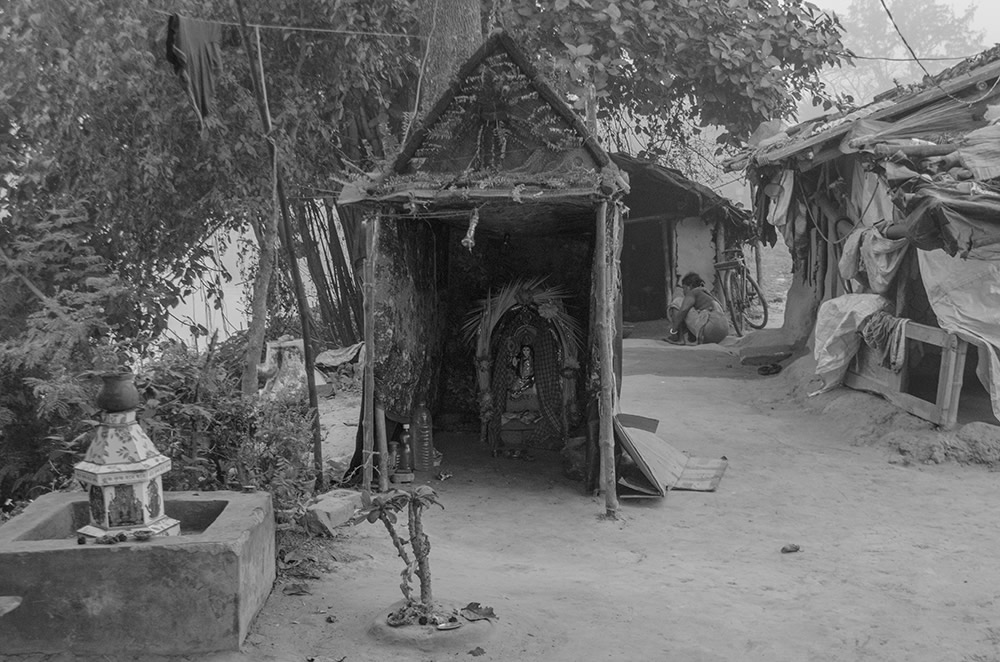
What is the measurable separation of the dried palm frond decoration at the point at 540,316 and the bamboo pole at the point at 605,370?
899mm

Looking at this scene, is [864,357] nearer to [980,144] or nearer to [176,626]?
[980,144]

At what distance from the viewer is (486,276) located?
816 cm

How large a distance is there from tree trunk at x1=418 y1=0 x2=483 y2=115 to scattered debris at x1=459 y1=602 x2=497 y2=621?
555cm

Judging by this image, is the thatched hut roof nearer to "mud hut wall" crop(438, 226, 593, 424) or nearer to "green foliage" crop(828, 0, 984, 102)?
"mud hut wall" crop(438, 226, 593, 424)

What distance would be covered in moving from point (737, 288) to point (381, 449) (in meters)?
11.8

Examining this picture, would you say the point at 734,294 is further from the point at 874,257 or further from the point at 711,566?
the point at 711,566

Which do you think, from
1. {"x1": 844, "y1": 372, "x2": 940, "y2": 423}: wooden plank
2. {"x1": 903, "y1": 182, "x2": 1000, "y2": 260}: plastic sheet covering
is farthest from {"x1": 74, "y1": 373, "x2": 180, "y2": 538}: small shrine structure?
{"x1": 844, "y1": 372, "x2": 940, "y2": 423}: wooden plank

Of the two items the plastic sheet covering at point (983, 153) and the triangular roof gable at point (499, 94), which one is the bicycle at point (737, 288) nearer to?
the plastic sheet covering at point (983, 153)

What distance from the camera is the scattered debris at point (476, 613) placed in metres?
4.03

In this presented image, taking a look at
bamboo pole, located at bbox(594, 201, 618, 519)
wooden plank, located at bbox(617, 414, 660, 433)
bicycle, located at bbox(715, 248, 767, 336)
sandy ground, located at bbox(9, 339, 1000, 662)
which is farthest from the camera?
bicycle, located at bbox(715, 248, 767, 336)

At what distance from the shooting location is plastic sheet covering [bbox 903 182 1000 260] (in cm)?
673

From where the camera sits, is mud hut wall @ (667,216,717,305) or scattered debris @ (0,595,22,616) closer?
scattered debris @ (0,595,22,616)

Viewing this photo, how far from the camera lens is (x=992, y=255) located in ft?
23.2

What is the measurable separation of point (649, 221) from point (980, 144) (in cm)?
1028
